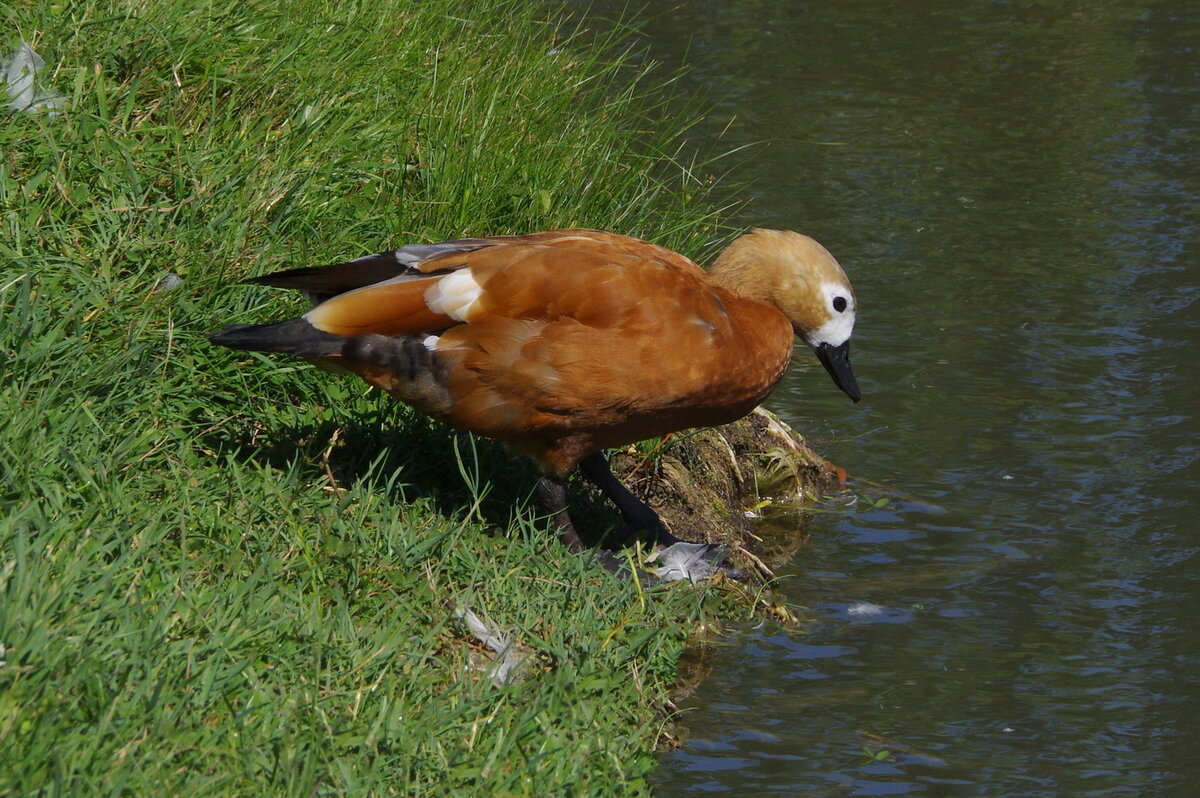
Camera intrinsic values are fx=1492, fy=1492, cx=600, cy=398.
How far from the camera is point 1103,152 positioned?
29.1 ft

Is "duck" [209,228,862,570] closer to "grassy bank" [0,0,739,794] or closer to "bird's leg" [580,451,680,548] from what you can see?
"grassy bank" [0,0,739,794]

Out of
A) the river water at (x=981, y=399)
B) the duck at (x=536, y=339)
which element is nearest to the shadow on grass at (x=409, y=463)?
the duck at (x=536, y=339)

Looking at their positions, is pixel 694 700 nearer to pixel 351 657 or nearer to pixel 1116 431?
pixel 351 657

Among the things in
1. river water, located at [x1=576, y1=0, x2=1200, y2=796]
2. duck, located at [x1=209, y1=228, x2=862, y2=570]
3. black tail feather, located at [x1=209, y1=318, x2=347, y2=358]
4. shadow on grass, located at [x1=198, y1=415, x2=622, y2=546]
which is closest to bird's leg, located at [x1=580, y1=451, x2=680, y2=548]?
shadow on grass, located at [x1=198, y1=415, x2=622, y2=546]

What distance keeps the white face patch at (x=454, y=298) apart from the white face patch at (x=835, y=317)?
124 cm

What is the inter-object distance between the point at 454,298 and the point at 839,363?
4.89ft

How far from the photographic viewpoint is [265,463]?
451 centimetres

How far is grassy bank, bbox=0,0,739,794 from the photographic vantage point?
10.6ft

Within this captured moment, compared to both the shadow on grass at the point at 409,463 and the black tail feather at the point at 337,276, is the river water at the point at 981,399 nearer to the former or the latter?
the shadow on grass at the point at 409,463

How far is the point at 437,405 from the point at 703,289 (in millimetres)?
932

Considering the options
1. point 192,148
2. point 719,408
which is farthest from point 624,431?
point 192,148

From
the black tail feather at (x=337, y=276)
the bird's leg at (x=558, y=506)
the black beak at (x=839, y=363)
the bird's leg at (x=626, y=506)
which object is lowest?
the bird's leg at (x=626, y=506)

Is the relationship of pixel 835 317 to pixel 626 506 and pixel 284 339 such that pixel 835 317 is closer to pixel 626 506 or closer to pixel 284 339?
pixel 626 506

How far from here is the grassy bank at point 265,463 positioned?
10.6ft
